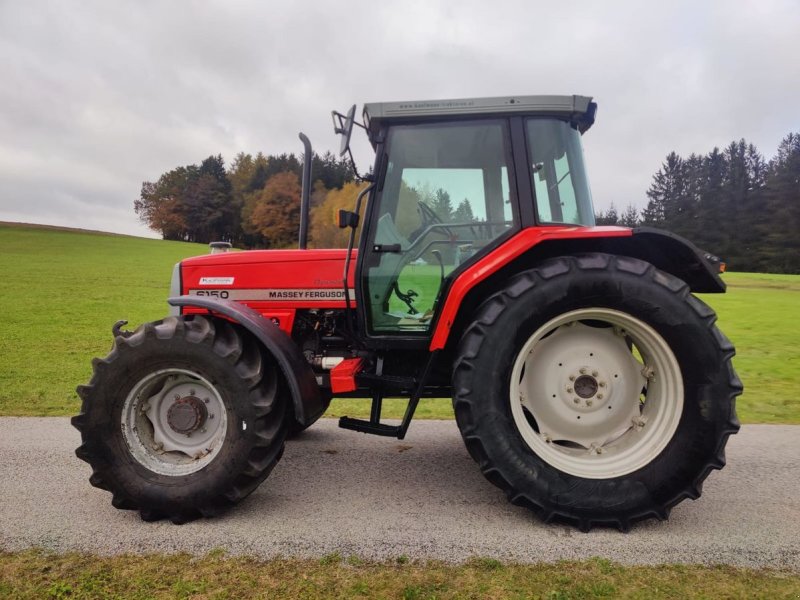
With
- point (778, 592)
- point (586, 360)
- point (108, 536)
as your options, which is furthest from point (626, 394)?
point (108, 536)

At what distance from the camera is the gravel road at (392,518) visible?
2553mm

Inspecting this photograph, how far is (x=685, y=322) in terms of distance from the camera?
2812 mm

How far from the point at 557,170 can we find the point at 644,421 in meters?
1.53

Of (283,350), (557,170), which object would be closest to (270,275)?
(283,350)

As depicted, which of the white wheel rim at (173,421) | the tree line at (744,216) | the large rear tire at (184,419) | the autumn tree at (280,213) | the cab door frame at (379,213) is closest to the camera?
the large rear tire at (184,419)

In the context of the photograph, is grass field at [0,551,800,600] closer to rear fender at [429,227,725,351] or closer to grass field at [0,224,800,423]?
rear fender at [429,227,725,351]

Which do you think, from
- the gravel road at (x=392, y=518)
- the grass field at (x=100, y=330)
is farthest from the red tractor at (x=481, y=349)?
the grass field at (x=100, y=330)

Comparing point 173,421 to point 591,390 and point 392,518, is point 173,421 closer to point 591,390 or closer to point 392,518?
point 392,518

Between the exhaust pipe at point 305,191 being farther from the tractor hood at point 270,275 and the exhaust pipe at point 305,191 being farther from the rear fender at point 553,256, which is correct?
the rear fender at point 553,256

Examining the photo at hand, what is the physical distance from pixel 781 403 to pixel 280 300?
5.67 metres

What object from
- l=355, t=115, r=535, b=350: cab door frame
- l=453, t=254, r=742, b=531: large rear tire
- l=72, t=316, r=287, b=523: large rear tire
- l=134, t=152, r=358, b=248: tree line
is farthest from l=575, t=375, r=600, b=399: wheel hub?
l=134, t=152, r=358, b=248: tree line

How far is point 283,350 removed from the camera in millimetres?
3057

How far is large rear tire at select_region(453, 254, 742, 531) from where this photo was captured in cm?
279

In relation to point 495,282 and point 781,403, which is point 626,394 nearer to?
point 495,282
